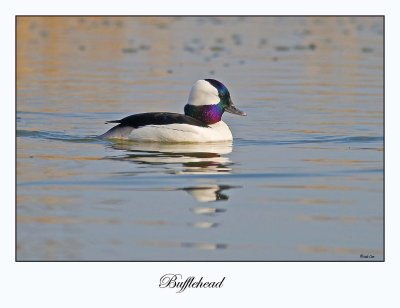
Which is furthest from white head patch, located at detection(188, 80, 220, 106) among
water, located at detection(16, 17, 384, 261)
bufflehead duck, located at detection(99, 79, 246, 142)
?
water, located at detection(16, 17, 384, 261)

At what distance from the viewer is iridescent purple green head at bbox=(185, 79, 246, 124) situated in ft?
47.6

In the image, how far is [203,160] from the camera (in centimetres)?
1271

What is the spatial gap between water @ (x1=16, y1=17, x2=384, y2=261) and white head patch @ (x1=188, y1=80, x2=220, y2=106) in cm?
71

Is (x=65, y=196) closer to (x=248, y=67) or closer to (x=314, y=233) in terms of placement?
(x=314, y=233)

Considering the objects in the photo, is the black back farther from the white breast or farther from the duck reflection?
the duck reflection

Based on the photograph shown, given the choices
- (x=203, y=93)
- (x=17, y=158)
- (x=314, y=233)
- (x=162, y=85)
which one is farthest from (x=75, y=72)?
(x=314, y=233)

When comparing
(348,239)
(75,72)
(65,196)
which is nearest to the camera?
(348,239)

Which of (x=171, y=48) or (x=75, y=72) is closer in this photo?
(x=75, y=72)

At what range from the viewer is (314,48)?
2566cm

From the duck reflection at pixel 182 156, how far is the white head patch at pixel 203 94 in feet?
2.52

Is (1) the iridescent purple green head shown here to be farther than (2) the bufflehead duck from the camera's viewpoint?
Yes

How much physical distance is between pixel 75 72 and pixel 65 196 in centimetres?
1195

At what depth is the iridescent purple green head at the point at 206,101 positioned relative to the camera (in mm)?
14523

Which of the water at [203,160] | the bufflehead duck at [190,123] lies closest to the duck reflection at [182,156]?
the water at [203,160]
